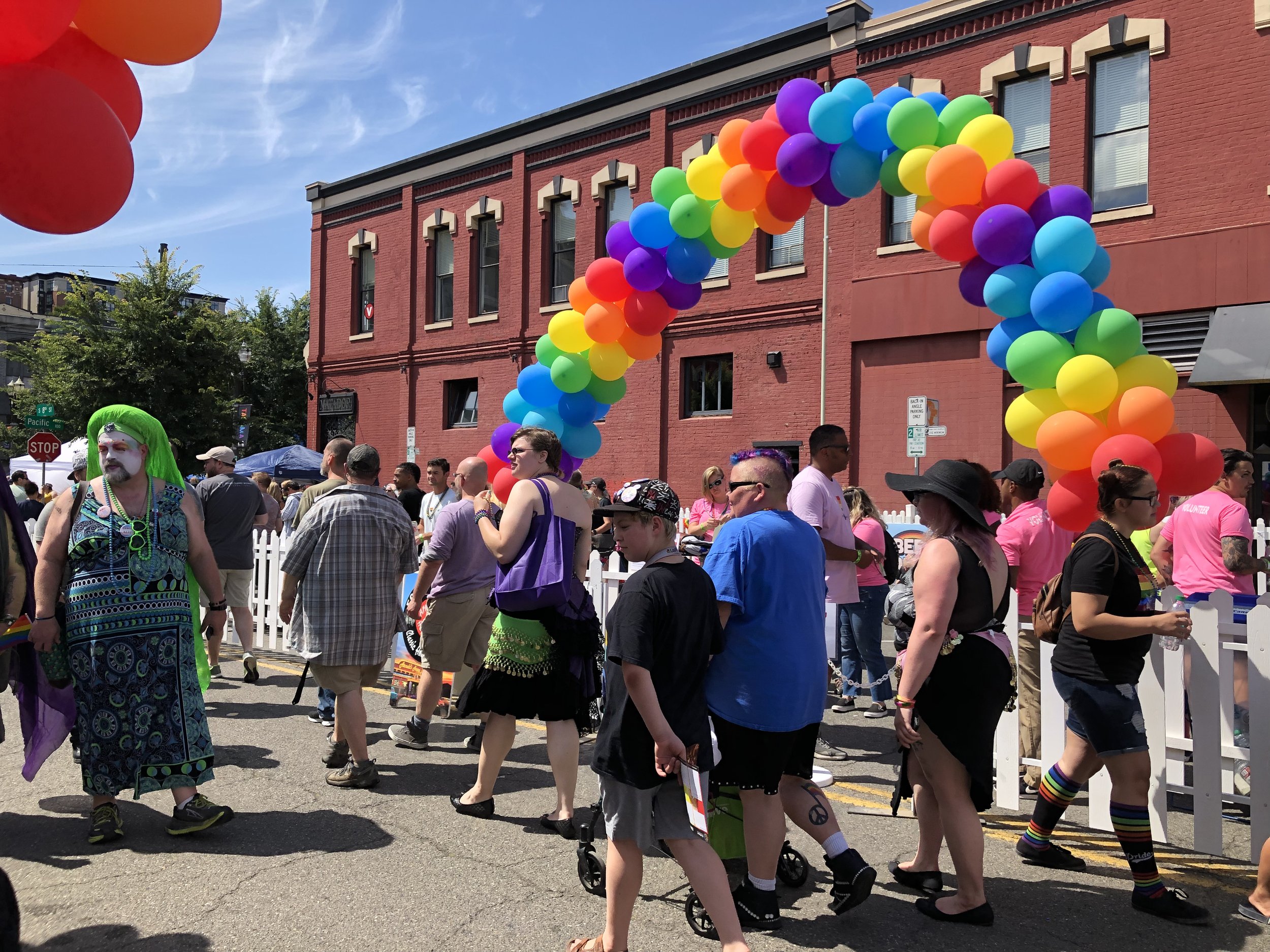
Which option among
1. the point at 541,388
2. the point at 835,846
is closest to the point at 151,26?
the point at 835,846

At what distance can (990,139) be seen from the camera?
A: 21.0ft

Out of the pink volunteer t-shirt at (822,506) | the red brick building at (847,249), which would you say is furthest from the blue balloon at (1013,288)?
the red brick building at (847,249)

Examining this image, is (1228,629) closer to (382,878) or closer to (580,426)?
(382,878)

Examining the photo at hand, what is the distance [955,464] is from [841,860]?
66.3 inches

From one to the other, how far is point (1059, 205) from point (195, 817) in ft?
20.2

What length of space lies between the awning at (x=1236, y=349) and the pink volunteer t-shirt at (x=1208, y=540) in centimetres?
657

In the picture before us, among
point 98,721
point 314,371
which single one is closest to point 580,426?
point 98,721

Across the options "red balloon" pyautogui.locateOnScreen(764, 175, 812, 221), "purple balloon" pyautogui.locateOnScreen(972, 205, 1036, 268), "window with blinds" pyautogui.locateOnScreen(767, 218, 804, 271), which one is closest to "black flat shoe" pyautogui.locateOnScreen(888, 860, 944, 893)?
"purple balloon" pyautogui.locateOnScreen(972, 205, 1036, 268)

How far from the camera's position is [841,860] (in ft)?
12.5

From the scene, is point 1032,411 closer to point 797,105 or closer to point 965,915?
point 797,105

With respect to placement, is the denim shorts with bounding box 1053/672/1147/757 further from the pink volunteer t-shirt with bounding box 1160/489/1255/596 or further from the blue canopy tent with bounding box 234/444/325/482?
the blue canopy tent with bounding box 234/444/325/482

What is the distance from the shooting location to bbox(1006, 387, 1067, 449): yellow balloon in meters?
6.04

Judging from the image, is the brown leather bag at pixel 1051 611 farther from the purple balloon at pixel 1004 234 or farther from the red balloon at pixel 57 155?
the red balloon at pixel 57 155

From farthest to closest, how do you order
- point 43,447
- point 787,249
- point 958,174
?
point 43,447, point 787,249, point 958,174
